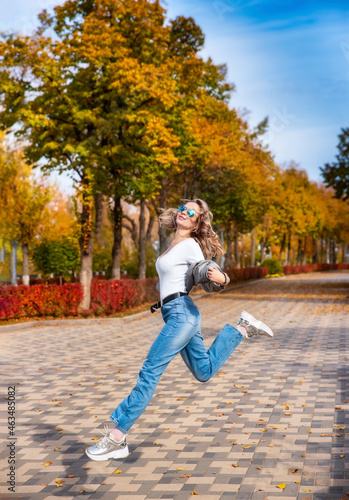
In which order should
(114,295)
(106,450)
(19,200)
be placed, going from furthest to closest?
(19,200)
(114,295)
(106,450)

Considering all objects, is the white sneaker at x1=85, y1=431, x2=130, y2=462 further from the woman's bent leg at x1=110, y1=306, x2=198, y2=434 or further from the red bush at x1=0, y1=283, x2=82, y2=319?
the red bush at x1=0, y1=283, x2=82, y2=319

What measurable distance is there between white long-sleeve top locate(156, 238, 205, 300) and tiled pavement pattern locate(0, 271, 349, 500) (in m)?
1.32

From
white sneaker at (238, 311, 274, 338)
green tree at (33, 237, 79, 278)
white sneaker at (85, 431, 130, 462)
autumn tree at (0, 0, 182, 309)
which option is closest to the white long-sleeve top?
white sneaker at (238, 311, 274, 338)

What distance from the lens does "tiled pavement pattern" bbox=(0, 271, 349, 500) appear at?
176 inches

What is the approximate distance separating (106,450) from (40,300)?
13639 millimetres

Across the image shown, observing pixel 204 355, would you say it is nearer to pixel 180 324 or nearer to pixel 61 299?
pixel 180 324

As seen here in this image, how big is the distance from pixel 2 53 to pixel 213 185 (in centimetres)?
1664

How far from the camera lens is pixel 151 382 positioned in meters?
4.79

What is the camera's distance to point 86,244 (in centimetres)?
1923

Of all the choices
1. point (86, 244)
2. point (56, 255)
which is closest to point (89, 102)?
point (86, 244)

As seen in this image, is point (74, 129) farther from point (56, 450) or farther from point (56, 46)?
point (56, 450)

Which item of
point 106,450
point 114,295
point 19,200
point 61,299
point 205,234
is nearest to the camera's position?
point 106,450

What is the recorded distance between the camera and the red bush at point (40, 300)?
17.9m

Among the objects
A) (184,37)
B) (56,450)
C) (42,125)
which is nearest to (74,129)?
(42,125)
